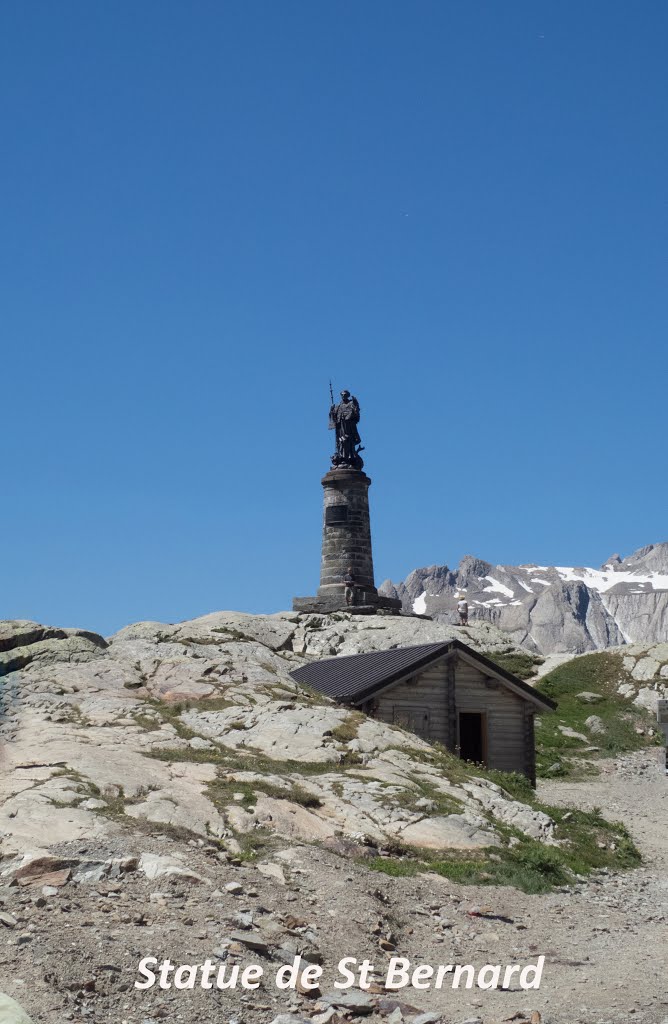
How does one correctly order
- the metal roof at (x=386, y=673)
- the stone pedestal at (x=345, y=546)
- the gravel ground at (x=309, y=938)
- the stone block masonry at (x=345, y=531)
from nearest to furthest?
the gravel ground at (x=309, y=938) < the metal roof at (x=386, y=673) < the stone pedestal at (x=345, y=546) < the stone block masonry at (x=345, y=531)

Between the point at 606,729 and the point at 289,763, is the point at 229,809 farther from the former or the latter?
the point at 606,729

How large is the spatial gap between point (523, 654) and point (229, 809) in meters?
36.8

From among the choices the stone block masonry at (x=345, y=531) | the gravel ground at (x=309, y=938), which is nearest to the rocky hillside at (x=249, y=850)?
the gravel ground at (x=309, y=938)

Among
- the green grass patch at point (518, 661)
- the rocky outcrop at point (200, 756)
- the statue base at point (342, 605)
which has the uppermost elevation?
the statue base at point (342, 605)

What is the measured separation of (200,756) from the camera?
2103cm

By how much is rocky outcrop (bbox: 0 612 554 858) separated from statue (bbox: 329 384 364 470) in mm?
25863

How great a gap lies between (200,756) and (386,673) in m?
7.93

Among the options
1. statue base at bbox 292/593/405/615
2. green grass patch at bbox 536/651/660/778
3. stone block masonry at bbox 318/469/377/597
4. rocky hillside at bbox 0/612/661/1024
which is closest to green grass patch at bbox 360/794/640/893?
rocky hillside at bbox 0/612/661/1024

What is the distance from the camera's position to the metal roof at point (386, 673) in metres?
26.9

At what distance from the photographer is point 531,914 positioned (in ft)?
50.8

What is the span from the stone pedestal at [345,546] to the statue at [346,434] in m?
0.89

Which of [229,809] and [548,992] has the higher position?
[229,809]

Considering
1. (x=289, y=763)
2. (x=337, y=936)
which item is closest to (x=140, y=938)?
(x=337, y=936)

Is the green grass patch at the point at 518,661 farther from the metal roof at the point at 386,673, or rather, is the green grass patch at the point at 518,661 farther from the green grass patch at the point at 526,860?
the green grass patch at the point at 526,860
